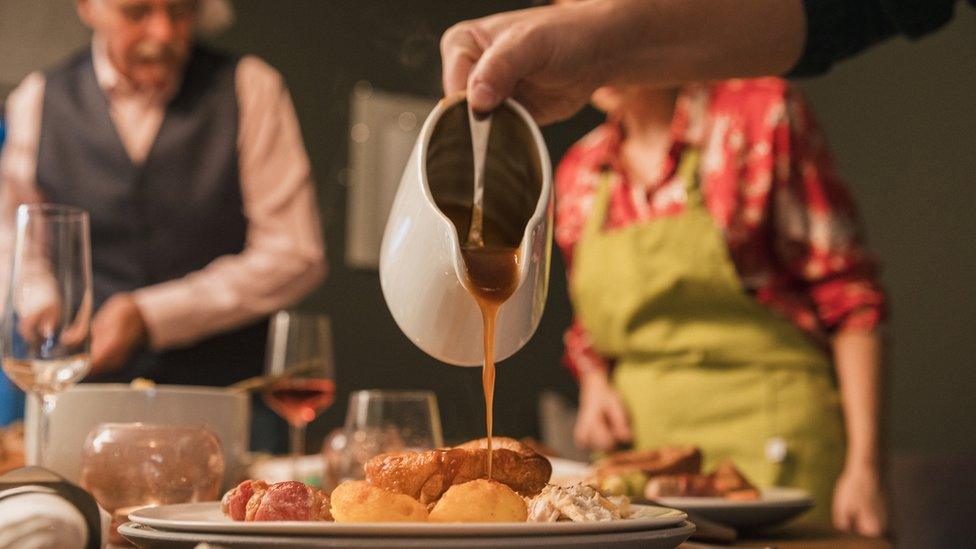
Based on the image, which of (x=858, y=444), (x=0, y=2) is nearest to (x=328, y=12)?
(x=0, y=2)

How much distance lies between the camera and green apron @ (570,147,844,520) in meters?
1.84

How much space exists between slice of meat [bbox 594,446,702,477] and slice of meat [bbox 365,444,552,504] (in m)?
0.41

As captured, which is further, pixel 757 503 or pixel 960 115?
pixel 960 115

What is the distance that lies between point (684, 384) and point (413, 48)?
6.16 feet

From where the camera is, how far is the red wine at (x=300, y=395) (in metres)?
1.58

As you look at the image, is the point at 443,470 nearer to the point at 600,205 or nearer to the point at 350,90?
the point at 600,205

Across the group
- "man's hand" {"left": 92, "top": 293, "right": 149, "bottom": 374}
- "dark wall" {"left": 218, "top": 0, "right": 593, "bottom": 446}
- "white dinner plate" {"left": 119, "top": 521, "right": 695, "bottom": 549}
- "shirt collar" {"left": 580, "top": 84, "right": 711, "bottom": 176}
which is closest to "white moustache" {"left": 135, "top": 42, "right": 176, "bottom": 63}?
"dark wall" {"left": 218, "top": 0, "right": 593, "bottom": 446}

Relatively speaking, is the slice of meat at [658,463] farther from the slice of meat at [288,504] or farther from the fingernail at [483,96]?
the slice of meat at [288,504]

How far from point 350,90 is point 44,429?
2.52 metres

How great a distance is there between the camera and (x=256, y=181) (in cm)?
296

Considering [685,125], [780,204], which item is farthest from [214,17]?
[780,204]

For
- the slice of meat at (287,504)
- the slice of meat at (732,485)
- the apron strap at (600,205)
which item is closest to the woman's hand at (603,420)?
the apron strap at (600,205)

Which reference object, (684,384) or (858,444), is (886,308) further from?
(684,384)

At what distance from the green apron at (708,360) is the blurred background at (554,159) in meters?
1.37
